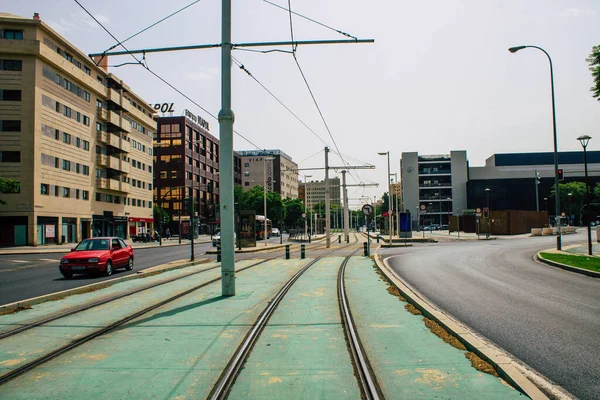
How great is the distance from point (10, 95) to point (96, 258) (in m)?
31.9

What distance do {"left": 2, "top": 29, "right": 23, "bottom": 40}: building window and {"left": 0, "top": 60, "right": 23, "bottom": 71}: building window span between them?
224cm

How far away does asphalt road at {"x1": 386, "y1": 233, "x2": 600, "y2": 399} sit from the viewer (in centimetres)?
528

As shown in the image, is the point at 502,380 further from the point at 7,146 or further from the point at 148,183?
the point at 148,183

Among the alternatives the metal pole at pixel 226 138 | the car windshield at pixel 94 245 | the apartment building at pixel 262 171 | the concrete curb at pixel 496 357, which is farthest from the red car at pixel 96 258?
the apartment building at pixel 262 171

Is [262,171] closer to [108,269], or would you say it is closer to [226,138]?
[108,269]

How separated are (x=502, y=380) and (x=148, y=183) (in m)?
69.0

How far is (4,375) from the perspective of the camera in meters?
5.01

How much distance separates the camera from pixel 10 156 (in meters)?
39.5

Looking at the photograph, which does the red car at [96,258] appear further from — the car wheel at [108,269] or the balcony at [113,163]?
the balcony at [113,163]

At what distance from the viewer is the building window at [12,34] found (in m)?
40.1

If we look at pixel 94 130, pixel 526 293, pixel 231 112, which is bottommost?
pixel 526 293

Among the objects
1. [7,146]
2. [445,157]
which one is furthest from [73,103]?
[445,157]

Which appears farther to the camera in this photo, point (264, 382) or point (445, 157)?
point (445, 157)

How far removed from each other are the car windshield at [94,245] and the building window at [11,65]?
30.6 m
